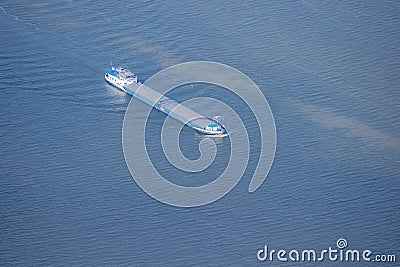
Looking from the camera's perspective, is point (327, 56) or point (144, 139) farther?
point (327, 56)

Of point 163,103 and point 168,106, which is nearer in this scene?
point 168,106

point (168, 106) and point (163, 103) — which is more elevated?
point (163, 103)

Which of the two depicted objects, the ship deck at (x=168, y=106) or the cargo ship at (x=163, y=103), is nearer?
the cargo ship at (x=163, y=103)

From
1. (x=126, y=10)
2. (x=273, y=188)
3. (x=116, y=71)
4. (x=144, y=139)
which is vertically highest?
(x=126, y=10)

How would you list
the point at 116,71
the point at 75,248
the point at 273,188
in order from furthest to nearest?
the point at 116,71, the point at 273,188, the point at 75,248

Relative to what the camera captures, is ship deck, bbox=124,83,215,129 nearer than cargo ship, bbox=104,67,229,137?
No

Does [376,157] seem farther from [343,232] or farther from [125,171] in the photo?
[125,171]

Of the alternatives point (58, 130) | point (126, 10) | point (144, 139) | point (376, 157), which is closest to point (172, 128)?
point (144, 139)

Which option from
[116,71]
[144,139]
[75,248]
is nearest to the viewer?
[75,248]
